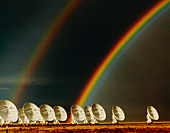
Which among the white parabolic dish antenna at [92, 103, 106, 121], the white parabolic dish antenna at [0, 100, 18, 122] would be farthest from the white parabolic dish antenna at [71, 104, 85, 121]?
the white parabolic dish antenna at [0, 100, 18, 122]

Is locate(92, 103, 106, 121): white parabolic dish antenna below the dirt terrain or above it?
above

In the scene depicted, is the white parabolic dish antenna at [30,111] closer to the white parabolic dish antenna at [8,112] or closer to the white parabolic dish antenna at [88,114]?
the white parabolic dish antenna at [8,112]

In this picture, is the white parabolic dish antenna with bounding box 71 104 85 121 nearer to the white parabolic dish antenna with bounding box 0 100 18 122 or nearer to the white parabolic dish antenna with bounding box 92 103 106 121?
the white parabolic dish antenna with bounding box 92 103 106 121

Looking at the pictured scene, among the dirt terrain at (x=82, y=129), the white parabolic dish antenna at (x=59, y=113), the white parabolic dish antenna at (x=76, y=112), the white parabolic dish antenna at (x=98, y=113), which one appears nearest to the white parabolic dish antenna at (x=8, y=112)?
the dirt terrain at (x=82, y=129)

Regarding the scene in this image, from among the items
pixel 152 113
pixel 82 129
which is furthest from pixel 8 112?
pixel 152 113

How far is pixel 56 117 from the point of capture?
307ft

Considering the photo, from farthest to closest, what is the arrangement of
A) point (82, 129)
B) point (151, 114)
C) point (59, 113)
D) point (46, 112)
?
1. point (151, 114)
2. point (59, 113)
3. point (46, 112)
4. point (82, 129)

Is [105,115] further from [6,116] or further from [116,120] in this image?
[6,116]

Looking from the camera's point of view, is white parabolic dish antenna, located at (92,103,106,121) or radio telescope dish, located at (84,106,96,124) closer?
white parabolic dish antenna, located at (92,103,106,121)

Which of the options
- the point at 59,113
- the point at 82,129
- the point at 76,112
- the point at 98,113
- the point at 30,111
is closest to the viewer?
the point at 82,129

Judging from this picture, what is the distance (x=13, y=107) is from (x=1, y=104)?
2.89 metres

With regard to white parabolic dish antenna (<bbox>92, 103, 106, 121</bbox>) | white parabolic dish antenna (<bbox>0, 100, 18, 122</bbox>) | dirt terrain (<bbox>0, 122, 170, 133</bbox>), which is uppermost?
white parabolic dish antenna (<bbox>92, 103, 106, 121</bbox>)

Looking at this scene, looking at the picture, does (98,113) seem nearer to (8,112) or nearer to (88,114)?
(88,114)

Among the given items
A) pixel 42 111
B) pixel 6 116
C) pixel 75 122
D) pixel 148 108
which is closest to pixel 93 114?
pixel 75 122
